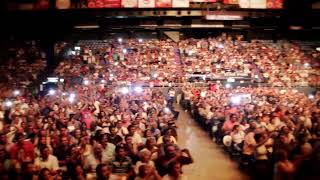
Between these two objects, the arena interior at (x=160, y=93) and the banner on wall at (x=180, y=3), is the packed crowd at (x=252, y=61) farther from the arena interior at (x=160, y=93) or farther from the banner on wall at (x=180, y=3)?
the banner on wall at (x=180, y=3)

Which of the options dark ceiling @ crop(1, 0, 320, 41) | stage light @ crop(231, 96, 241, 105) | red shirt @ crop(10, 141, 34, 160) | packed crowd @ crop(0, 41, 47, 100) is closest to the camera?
red shirt @ crop(10, 141, 34, 160)

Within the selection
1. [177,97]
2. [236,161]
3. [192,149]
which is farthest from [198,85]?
[236,161]

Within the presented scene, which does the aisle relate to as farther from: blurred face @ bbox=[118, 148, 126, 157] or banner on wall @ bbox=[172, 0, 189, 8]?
banner on wall @ bbox=[172, 0, 189, 8]

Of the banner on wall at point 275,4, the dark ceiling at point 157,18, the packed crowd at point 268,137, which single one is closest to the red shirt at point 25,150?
the packed crowd at point 268,137

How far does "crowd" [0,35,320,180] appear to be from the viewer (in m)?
A: 9.09

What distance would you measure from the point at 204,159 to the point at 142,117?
2.20m

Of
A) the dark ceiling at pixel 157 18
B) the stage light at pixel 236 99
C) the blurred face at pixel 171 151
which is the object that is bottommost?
the stage light at pixel 236 99

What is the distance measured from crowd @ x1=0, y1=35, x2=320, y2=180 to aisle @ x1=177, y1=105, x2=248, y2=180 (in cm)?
38

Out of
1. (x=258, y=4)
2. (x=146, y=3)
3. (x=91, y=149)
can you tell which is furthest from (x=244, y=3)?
(x=91, y=149)

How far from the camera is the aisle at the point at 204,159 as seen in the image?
12548 mm

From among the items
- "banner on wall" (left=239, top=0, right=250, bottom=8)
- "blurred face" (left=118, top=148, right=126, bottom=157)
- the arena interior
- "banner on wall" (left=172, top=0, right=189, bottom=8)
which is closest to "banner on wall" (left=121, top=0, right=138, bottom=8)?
the arena interior

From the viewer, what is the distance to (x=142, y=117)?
13.7m

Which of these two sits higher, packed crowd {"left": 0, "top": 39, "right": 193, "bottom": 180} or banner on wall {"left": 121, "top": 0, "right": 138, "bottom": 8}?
banner on wall {"left": 121, "top": 0, "right": 138, "bottom": 8}

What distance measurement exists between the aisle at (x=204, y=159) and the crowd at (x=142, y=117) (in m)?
0.38
